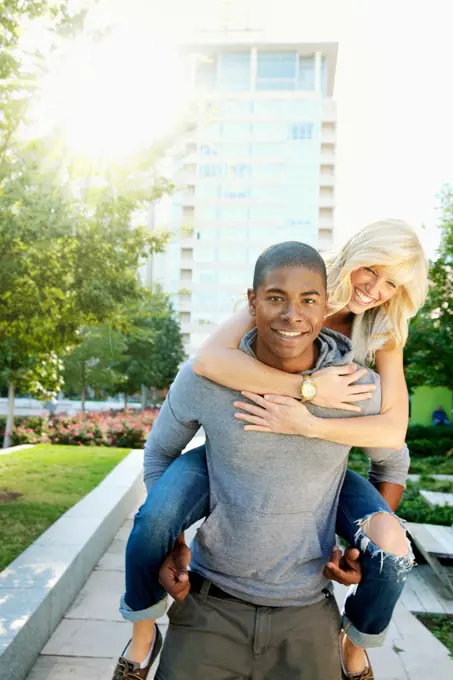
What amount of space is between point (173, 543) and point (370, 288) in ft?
3.95

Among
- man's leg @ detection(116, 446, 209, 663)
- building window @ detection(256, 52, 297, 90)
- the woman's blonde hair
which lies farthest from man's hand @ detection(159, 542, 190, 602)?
building window @ detection(256, 52, 297, 90)

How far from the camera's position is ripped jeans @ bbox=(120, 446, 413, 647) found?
1.93 meters

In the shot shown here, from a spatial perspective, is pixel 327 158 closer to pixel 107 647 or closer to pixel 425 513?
pixel 425 513

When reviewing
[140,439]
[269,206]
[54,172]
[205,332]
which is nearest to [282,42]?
[269,206]

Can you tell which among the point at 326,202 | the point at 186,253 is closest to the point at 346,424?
the point at 186,253

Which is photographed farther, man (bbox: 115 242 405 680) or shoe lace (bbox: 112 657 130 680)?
shoe lace (bbox: 112 657 130 680)

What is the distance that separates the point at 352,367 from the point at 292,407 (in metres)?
0.29

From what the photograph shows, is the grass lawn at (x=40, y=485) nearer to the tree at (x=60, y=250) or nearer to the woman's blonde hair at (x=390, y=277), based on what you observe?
the tree at (x=60, y=250)

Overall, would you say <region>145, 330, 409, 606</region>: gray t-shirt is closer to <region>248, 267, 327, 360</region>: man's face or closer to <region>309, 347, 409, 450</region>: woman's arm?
<region>309, 347, 409, 450</region>: woman's arm

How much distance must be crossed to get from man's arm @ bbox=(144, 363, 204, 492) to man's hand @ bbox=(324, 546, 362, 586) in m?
0.56

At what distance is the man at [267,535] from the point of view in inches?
75.9

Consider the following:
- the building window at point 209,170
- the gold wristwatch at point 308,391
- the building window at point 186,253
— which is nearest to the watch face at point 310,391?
the gold wristwatch at point 308,391

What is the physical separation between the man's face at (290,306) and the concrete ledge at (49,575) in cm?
220

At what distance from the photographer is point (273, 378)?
2076 millimetres
